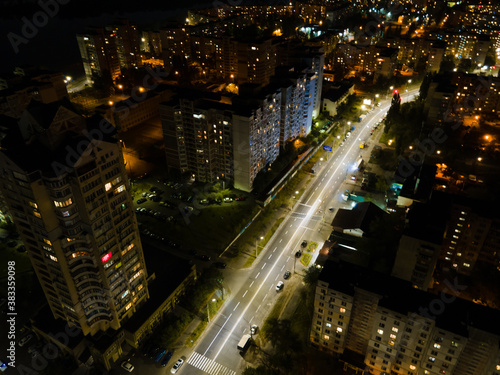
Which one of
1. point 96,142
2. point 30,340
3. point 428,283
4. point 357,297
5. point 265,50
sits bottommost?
point 30,340

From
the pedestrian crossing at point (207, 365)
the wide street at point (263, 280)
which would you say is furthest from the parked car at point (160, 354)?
the pedestrian crossing at point (207, 365)

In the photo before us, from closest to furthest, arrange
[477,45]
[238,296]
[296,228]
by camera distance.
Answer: [238,296] → [296,228] → [477,45]

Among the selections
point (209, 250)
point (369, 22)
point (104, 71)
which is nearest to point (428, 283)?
point (209, 250)

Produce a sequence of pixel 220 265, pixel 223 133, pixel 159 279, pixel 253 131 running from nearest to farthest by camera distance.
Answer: pixel 159 279, pixel 220 265, pixel 253 131, pixel 223 133

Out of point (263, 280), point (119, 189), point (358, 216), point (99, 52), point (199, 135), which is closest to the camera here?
point (119, 189)

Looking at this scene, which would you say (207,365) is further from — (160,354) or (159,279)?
(159,279)

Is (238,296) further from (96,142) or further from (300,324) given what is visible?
(96,142)

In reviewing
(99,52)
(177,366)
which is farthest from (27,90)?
(177,366)
